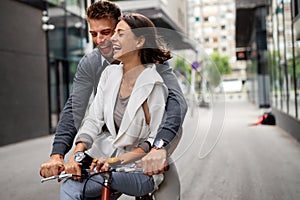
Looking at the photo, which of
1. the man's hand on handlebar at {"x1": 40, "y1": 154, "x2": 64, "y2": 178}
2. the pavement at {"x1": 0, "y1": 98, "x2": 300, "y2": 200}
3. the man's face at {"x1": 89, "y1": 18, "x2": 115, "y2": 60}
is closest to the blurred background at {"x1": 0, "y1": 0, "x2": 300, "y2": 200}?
the pavement at {"x1": 0, "y1": 98, "x2": 300, "y2": 200}

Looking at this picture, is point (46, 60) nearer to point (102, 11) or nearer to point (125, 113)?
point (102, 11)

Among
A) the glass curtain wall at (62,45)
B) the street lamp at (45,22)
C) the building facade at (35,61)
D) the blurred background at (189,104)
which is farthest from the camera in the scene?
the glass curtain wall at (62,45)

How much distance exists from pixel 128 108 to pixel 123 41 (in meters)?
0.25

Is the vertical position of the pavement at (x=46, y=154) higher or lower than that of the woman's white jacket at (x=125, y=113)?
lower

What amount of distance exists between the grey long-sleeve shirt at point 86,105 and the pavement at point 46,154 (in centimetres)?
13

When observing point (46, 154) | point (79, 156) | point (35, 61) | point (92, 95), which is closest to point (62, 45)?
point (35, 61)

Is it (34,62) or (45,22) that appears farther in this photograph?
(45,22)

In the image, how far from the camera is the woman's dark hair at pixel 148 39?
1.82m

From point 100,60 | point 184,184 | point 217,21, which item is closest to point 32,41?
point 184,184

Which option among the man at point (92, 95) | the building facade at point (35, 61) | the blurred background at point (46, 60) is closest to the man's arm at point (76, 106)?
the man at point (92, 95)

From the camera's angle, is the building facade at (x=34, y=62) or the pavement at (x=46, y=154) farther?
the building facade at (x=34, y=62)

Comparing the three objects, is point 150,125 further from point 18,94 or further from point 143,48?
point 18,94

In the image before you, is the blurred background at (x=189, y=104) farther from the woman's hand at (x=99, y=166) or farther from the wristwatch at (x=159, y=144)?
the woman's hand at (x=99, y=166)

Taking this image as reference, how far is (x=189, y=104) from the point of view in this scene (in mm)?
2195
